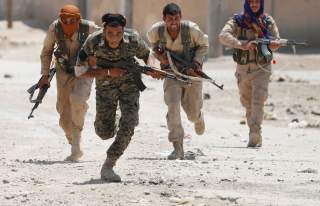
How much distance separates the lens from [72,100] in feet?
33.7

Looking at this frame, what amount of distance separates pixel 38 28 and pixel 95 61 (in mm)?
23660

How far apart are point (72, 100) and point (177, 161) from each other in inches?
46.4

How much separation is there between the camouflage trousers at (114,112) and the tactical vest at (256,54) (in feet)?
10.4

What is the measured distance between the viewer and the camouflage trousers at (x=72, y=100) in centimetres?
1028

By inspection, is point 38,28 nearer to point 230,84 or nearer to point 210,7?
point 210,7

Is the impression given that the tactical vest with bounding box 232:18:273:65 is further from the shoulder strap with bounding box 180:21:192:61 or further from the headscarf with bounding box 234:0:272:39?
the shoulder strap with bounding box 180:21:192:61

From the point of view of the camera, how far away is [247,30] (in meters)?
11.8

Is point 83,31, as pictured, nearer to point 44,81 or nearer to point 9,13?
point 44,81

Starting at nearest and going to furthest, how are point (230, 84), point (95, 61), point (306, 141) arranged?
point (95, 61), point (306, 141), point (230, 84)

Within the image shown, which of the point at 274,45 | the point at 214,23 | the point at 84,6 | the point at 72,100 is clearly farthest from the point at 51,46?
the point at 84,6

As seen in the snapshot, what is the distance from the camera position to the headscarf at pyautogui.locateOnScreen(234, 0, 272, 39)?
11.7 m

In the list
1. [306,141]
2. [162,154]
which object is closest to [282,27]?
[306,141]

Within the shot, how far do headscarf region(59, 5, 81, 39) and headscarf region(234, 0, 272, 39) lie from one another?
235cm

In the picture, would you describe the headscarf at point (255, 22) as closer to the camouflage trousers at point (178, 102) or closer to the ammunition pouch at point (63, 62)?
the camouflage trousers at point (178, 102)
